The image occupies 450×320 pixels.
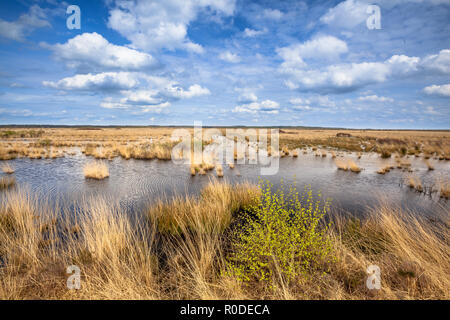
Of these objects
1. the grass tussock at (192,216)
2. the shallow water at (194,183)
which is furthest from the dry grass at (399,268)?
the grass tussock at (192,216)

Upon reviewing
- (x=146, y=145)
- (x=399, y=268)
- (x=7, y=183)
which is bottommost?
(x=399, y=268)

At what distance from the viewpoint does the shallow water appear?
337 inches

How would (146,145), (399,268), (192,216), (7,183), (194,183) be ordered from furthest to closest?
1. (146,145)
2. (194,183)
3. (7,183)
4. (192,216)
5. (399,268)

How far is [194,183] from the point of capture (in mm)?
11414

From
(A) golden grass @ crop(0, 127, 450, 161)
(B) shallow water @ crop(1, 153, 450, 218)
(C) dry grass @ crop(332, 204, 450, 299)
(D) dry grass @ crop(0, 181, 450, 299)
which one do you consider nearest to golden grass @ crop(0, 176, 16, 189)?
(B) shallow water @ crop(1, 153, 450, 218)

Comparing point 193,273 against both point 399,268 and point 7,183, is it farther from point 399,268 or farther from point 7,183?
point 7,183

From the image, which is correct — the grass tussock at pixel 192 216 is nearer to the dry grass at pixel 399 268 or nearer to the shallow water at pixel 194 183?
the shallow water at pixel 194 183

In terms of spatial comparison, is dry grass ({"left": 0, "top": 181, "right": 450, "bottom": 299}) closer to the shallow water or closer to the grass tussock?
the grass tussock

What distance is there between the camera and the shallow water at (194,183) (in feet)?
28.1

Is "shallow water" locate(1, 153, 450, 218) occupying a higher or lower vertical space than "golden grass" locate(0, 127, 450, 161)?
lower

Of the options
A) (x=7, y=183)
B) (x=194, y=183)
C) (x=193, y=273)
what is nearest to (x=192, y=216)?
(x=193, y=273)
